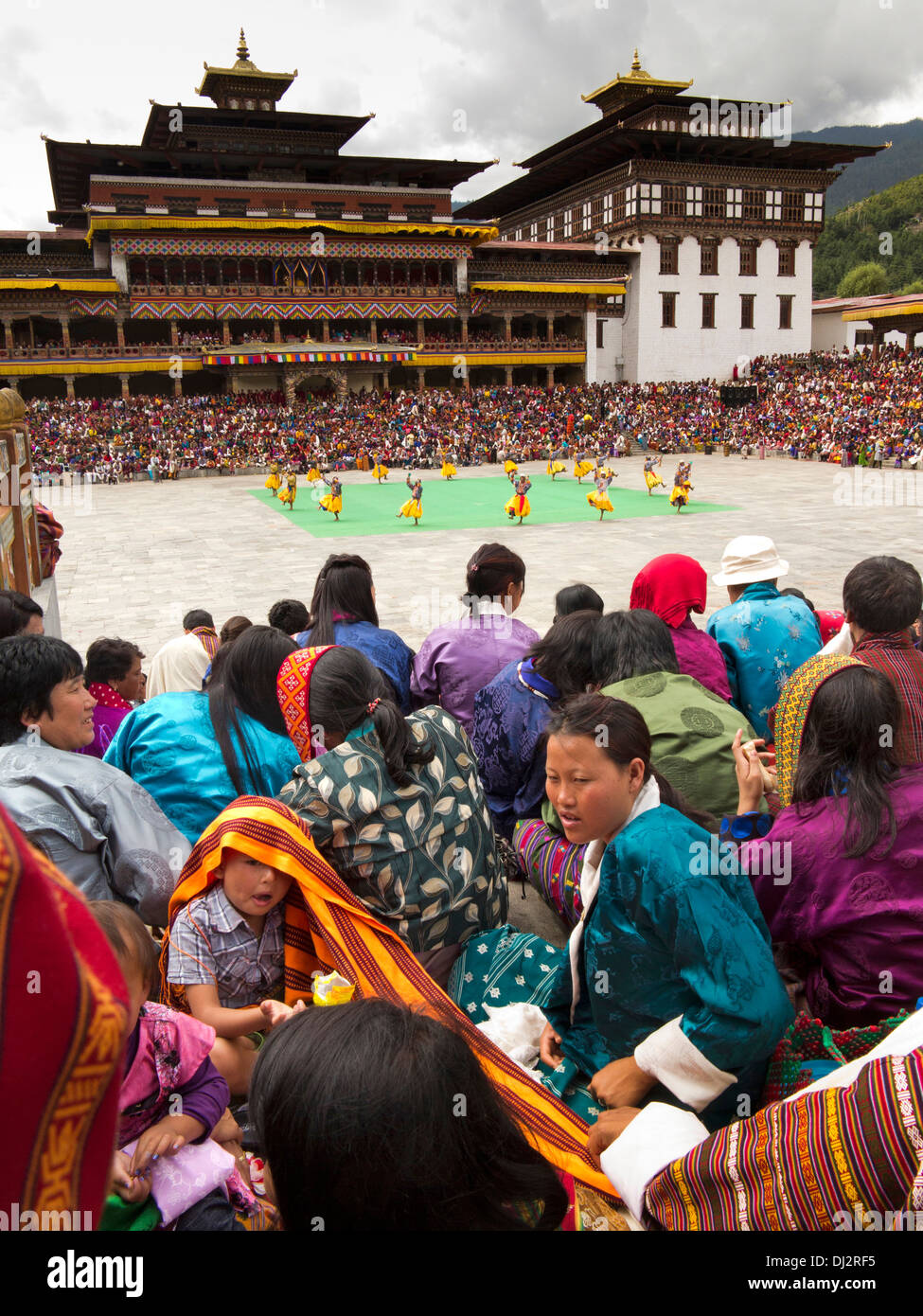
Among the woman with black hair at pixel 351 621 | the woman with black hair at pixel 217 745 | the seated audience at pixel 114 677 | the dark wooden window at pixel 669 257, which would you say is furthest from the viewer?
the dark wooden window at pixel 669 257

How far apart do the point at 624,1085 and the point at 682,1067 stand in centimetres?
18

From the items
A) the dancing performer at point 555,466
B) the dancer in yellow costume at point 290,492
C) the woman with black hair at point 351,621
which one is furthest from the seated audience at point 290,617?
the dancing performer at point 555,466

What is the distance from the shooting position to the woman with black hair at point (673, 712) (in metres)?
3.46

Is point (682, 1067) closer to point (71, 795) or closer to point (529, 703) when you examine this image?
point (71, 795)

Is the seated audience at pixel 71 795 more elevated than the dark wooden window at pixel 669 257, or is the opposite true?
the dark wooden window at pixel 669 257

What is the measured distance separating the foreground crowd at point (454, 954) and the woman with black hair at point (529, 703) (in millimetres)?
45

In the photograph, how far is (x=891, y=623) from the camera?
12.8 feet

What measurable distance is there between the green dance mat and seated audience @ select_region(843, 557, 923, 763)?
14.7 meters

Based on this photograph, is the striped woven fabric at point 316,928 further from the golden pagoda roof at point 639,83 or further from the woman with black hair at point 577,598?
the golden pagoda roof at point 639,83

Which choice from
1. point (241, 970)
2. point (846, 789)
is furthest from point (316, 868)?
point (846, 789)

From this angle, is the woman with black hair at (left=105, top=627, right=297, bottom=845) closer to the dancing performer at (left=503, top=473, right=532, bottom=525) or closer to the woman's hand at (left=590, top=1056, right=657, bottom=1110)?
the woman's hand at (left=590, top=1056, right=657, bottom=1110)

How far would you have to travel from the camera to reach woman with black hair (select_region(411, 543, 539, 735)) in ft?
16.3

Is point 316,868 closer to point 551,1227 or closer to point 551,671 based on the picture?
point 551,1227

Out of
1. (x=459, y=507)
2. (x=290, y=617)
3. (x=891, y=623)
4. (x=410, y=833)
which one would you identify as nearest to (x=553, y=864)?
(x=410, y=833)
